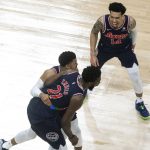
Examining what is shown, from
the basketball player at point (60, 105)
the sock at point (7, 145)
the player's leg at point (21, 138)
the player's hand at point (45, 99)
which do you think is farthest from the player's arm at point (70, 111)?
the sock at point (7, 145)

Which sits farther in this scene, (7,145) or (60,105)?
(7,145)

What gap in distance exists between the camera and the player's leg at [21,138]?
3706 mm

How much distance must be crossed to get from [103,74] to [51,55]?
81cm

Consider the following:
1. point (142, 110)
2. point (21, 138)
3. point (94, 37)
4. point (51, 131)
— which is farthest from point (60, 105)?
point (142, 110)

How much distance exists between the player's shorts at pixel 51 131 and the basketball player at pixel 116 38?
3.31 feet

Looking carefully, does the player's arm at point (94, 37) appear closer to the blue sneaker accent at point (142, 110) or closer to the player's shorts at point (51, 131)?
the blue sneaker accent at point (142, 110)

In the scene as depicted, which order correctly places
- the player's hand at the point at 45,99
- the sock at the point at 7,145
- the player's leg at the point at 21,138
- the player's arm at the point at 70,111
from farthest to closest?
the sock at the point at 7,145, the player's leg at the point at 21,138, the player's hand at the point at 45,99, the player's arm at the point at 70,111

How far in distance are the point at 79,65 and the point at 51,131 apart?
2207mm

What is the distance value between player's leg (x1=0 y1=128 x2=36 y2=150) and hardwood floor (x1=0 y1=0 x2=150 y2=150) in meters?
0.25

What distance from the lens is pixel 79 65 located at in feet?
17.9

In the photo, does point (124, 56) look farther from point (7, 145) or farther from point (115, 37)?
point (7, 145)

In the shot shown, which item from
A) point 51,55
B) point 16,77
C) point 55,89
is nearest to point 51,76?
point 55,89

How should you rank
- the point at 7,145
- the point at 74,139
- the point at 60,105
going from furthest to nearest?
the point at 7,145
the point at 74,139
the point at 60,105

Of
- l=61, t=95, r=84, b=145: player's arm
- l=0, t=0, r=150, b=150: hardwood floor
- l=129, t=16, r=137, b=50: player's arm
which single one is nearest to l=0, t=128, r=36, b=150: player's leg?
l=0, t=0, r=150, b=150: hardwood floor
